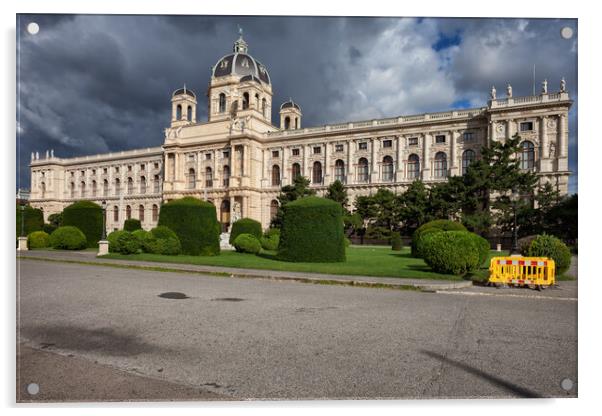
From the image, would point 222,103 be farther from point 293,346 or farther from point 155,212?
point 293,346

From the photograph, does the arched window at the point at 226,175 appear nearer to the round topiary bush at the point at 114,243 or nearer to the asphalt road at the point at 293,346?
the round topiary bush at the point at 114,243

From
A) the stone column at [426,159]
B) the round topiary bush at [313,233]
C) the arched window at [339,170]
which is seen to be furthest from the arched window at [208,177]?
the round topiary bush at [313,233]

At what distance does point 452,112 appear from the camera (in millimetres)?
41031

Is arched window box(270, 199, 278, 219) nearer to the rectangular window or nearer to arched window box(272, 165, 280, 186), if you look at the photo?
arched window box(272, 165, 280, 186)

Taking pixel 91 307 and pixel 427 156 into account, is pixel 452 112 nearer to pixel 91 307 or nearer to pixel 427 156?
pixel 427 156

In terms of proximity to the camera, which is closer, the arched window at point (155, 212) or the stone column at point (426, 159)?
the stone column at point (426, 159)

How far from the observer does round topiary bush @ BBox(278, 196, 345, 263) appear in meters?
15.9

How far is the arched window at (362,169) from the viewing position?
45.9 m

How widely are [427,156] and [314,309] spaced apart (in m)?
38.5

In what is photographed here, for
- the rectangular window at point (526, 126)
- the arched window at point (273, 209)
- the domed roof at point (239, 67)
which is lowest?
the arched window at point (273, 209)

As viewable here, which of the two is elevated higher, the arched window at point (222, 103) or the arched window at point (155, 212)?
the arched window at point (222, 103)

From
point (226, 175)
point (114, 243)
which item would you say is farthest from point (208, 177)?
point (114, 243)

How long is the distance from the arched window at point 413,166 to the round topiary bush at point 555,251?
3289 centimetres
